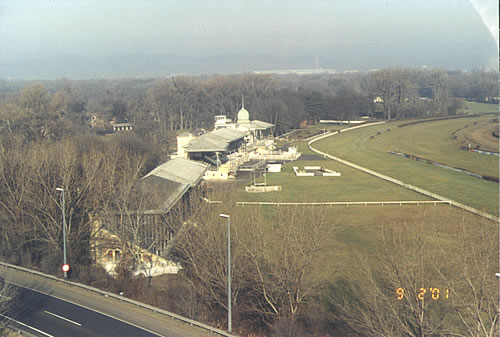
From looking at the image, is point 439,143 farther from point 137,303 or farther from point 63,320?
point 63,320

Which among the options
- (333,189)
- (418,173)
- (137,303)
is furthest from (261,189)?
(137,303)

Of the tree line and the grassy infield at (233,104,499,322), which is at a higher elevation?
the tree line

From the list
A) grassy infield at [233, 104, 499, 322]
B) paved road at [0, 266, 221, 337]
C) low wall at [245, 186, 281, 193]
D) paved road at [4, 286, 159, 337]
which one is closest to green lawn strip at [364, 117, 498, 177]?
grassy infield at [233, 104, 499, 322]

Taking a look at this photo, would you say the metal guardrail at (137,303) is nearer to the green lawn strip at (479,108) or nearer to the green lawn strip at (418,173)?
the green lawn strip at (418,173)

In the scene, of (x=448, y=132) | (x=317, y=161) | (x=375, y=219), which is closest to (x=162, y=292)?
(x=375, y=219)

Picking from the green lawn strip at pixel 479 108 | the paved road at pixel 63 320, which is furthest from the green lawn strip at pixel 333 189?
the green lawn strip at pixel 479 108

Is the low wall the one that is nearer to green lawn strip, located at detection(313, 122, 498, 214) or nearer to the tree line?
green lawn strip, located at detection(313, 122, 498, 214)

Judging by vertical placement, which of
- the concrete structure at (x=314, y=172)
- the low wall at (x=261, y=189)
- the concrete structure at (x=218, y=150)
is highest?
the concrete structure at (x=218, y=150)

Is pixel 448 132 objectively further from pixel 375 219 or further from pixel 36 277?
pixel 36 277
